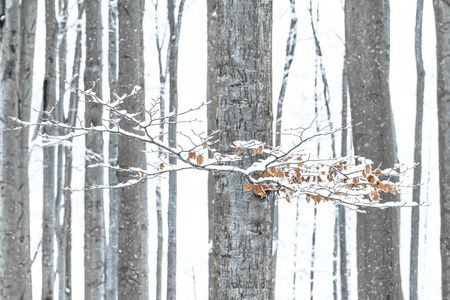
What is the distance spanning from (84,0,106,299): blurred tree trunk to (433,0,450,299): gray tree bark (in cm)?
419

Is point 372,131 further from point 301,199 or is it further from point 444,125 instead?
point 301,199

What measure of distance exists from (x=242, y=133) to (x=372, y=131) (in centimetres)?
221

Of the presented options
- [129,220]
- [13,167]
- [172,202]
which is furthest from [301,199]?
[13,167]

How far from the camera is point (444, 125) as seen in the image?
6547 mm

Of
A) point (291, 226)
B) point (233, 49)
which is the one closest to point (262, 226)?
point (233, 49)

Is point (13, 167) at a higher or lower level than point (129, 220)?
higher

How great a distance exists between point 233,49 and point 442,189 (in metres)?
4.04

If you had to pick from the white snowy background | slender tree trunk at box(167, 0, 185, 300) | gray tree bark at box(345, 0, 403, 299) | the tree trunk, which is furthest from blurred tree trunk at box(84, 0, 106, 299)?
the white snowy background

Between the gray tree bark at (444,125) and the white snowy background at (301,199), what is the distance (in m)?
10.0

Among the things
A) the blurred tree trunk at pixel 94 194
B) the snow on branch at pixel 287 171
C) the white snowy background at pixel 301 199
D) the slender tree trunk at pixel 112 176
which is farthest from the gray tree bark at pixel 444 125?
the white snowy background at pixel 301 199

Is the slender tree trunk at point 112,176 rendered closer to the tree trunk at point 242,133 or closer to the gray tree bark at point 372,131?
the gray tree bark at point 372,131

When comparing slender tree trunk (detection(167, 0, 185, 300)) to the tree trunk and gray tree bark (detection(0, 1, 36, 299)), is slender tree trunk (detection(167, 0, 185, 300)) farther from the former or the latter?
the tree trunk

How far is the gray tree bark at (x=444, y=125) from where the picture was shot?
6352mm

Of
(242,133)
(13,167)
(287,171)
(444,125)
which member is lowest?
(287,171)
